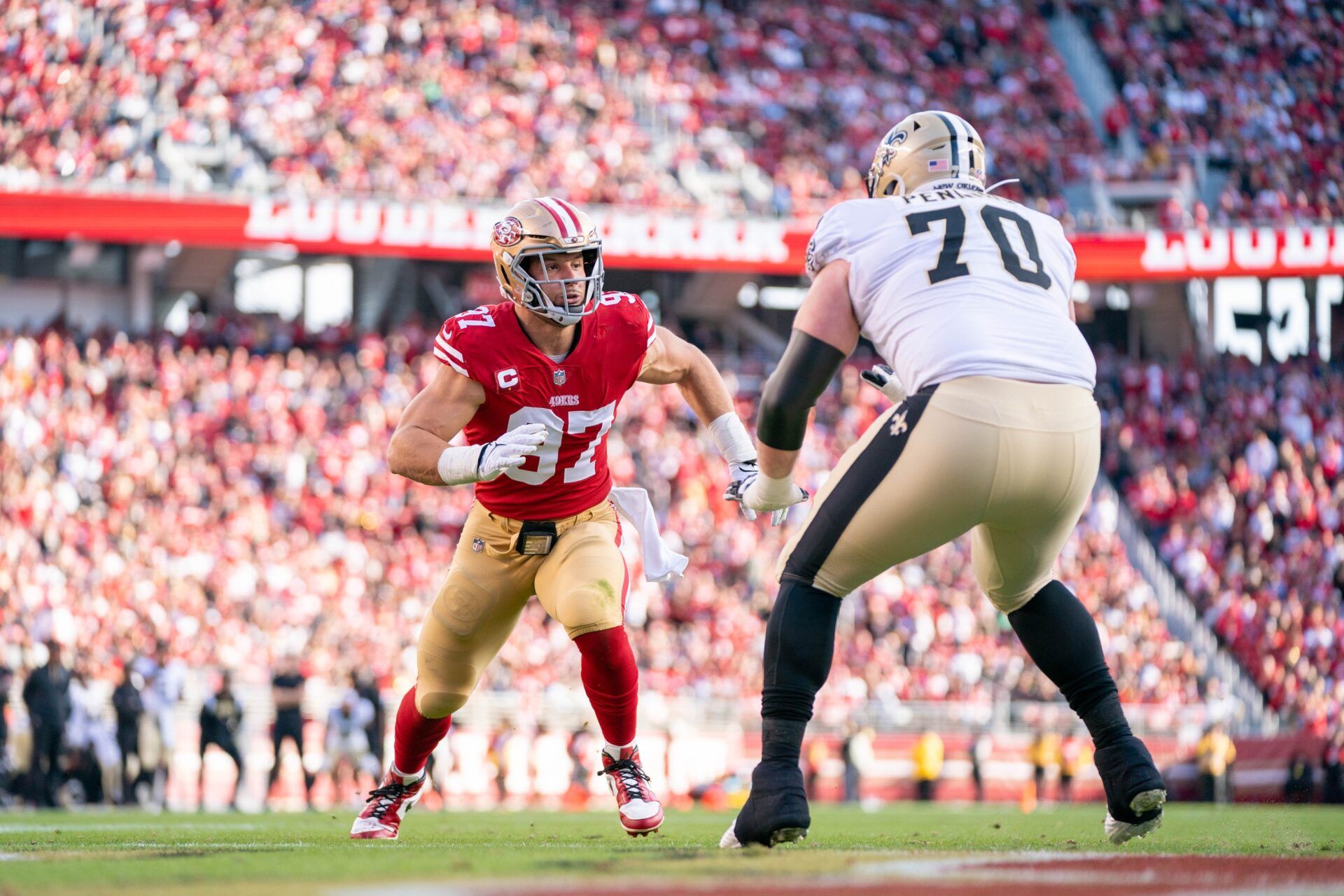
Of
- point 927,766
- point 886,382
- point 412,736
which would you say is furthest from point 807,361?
point 927,766

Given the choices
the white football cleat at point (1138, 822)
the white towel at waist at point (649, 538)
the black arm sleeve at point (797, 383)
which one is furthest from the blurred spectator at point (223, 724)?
the black arm sleeve at point (797, 383)

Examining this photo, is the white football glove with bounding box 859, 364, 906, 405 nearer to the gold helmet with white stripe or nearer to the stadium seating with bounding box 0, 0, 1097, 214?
the gold helmet with white stripe

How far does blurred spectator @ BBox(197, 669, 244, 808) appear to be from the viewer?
15.3 meters

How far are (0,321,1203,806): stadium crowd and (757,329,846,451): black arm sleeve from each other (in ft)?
40.2

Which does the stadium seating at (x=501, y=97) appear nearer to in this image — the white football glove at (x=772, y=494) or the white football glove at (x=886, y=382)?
the white football glove at (x=886, y=382)

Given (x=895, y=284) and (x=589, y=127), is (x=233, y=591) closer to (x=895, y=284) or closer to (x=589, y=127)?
(x=589, y=127)

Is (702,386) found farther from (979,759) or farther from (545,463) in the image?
(979,759)

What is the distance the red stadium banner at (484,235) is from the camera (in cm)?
2172

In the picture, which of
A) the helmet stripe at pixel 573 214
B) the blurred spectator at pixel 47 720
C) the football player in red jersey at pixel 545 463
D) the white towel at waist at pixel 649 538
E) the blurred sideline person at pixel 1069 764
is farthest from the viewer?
the blurred sideline person at pixel 1069 764

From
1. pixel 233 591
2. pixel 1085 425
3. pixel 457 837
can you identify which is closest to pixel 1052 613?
pixel 1085 425

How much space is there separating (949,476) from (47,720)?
1210 centimetres

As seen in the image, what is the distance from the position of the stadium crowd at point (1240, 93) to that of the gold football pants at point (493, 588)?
21436mm

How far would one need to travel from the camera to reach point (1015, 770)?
61.8ft

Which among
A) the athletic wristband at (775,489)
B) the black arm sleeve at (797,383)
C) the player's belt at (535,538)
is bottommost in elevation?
the player's belt at (535,538)
